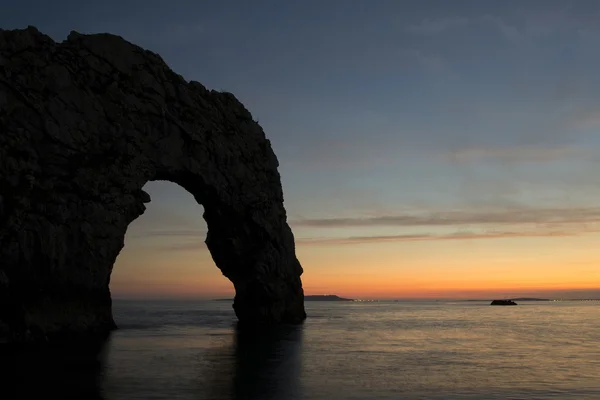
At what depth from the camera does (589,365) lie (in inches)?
1283

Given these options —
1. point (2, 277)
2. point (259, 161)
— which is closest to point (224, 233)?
point (259, 161)

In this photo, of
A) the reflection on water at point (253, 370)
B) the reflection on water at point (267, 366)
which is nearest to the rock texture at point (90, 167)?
the reflection on water at point (253, 370)

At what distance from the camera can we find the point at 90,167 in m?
43.9

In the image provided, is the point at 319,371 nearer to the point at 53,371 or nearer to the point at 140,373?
the point at 140,373

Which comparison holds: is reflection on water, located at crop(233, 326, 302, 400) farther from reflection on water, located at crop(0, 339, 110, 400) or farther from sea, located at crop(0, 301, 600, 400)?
reflection on water, located at crop(0, 339, 110, 400)

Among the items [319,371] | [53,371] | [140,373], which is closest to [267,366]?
[319,371]

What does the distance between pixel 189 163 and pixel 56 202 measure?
14488 millimetres

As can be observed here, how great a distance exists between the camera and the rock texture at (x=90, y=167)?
3888 centimetres

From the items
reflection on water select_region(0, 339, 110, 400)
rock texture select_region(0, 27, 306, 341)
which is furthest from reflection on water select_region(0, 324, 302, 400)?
rock texture select_region(0, 27, 306, 341)

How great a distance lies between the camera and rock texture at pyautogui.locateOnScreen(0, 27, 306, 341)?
38.9 metres

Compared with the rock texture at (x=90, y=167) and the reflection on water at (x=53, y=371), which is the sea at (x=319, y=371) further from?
the rock texture at (x=90, y=167)

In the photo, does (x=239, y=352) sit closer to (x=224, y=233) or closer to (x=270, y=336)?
(x=270, y=336)

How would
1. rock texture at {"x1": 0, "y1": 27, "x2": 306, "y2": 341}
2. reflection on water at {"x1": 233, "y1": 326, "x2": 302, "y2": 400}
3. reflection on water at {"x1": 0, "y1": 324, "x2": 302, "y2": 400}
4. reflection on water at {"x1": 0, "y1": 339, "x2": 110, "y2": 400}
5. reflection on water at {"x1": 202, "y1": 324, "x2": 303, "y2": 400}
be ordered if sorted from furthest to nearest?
rock texture at {"x1": 0, "y1": 27, "x2": 306, "y2": 341} < reflection on water at {"x1": 233, "y1": 326, "x2": 302, "y2": 400} < reflection on water at {"x1": 202, "y1": 324, "x2": 303, "y2": 400} < reflection on water at {"x1": 0, "y1": 324, "x2": 302, "y2": 400} < reflection on water at {"x1": 0, "y1": 339, "x2": 110, "y2": 400}

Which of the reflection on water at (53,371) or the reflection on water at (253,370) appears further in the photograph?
the reflection on water at (253,370)
